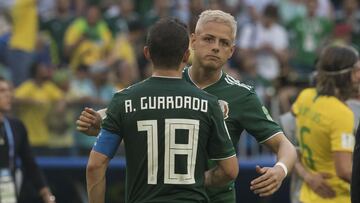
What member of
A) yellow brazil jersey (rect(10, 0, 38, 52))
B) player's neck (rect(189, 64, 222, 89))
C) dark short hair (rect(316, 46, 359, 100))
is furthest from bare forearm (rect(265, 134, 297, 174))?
yellow brazil jersey (rect(10, 0, 38, 52))

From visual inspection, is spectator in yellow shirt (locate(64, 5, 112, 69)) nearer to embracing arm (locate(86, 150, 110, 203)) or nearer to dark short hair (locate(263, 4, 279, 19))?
dark short hair (locate(263, 4, 279, 19))

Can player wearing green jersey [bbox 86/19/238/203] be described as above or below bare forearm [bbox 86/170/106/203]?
above

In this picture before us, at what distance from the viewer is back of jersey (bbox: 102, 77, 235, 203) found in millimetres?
5441

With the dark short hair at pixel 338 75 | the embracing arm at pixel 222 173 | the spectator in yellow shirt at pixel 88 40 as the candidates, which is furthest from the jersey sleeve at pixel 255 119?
the spectator in yellow shirt at pixel 88 40

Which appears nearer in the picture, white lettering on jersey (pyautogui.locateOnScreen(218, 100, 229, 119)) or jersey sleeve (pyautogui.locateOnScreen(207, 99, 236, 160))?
jersey sleeve (pyautogui.locateOnScreen(207, 99, 236, 160))

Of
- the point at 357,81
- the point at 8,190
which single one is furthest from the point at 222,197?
the point at 8,190

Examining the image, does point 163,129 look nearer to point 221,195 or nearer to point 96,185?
point 96,185

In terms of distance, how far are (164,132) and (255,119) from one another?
40.1 inches

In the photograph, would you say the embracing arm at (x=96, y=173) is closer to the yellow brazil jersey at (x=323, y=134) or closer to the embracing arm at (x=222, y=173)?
the embracing arm at (x=222, y=173)

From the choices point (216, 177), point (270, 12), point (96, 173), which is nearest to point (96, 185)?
point (96, 173)

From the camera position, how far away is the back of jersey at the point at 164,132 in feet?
17.9

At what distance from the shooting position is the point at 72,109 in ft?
Result: 44.7

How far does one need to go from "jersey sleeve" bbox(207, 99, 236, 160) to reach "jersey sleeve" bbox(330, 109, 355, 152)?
2054 mm

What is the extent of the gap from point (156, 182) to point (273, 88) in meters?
9.28
